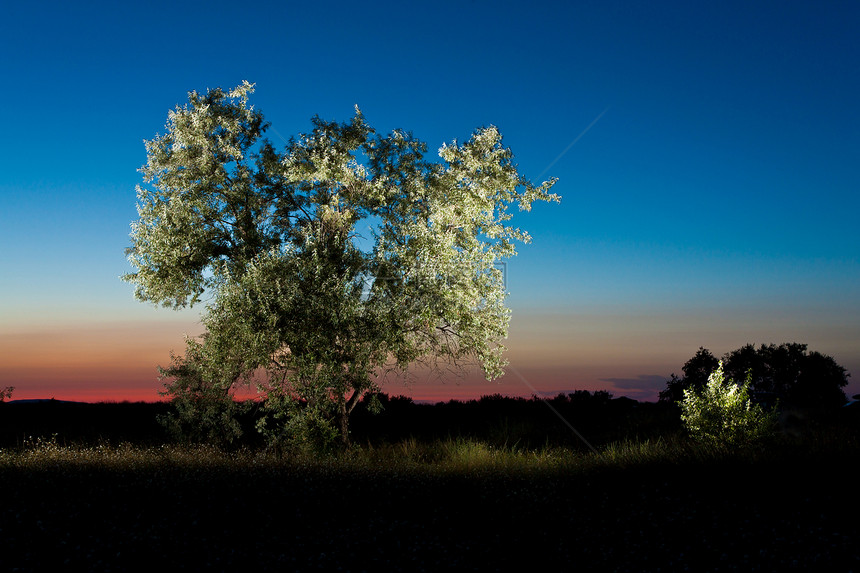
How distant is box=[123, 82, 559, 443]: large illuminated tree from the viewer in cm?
1664

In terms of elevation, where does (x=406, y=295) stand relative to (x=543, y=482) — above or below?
above

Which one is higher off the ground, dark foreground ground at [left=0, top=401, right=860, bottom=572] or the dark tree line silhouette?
the dark tree line silhouette

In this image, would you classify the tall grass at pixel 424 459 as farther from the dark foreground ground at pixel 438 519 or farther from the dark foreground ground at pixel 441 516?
the dark foreground ground at pixel 438 519

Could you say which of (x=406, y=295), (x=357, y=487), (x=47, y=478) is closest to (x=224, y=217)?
(x=406, y=295)

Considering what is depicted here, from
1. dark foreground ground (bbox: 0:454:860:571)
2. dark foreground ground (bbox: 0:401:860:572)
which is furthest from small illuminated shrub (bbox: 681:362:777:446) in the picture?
dark foreground ground (bbox: 0:454:860:571)

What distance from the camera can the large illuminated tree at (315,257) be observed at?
16641 mm

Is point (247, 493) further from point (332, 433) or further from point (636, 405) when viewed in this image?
point (636, 405)

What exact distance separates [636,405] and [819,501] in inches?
865

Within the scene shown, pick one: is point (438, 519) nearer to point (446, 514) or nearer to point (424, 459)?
point (446, 514)

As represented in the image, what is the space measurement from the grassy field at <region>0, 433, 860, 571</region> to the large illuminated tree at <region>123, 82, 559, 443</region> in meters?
3.39

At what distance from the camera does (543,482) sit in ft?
41.2

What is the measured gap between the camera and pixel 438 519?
10.2 meters

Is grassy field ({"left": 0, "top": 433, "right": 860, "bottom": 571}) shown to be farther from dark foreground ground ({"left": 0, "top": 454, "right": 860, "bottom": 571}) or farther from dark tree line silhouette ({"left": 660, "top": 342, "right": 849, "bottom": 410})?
dark tree line silhouette ({"left": 660, "top": 342, "right": 849, "bottom": 410})

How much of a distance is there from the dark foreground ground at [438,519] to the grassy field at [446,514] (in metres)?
0.03
